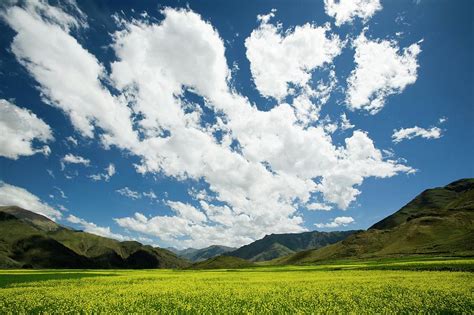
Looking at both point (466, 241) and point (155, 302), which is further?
point (466, 241)

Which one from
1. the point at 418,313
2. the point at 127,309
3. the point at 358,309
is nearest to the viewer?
the point at 418,313

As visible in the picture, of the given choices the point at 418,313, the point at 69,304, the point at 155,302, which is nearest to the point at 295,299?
the point at 418,313

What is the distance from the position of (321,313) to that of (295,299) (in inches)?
224

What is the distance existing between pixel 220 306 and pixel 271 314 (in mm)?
5132

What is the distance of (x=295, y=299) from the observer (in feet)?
78.6

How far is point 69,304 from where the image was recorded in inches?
924

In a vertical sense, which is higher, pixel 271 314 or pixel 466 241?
pixel 466 241

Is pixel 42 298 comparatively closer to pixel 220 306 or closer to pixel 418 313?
pixel 220 306

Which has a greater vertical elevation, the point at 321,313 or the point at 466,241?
A: the point at 466,241

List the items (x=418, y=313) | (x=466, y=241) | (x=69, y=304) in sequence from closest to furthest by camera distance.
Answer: (x=418, y=313) → (x=69, y=304) → (x=466, y=241)

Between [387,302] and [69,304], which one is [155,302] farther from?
[387,302]

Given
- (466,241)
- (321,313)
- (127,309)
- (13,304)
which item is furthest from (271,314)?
(466,241)

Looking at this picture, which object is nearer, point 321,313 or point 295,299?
point 321,313

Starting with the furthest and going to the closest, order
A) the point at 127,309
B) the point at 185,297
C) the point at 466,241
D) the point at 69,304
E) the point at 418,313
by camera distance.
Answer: the point at 466,241, the point at 185,297, the point at 69,304, the point at 127,309, the point at 418,313
